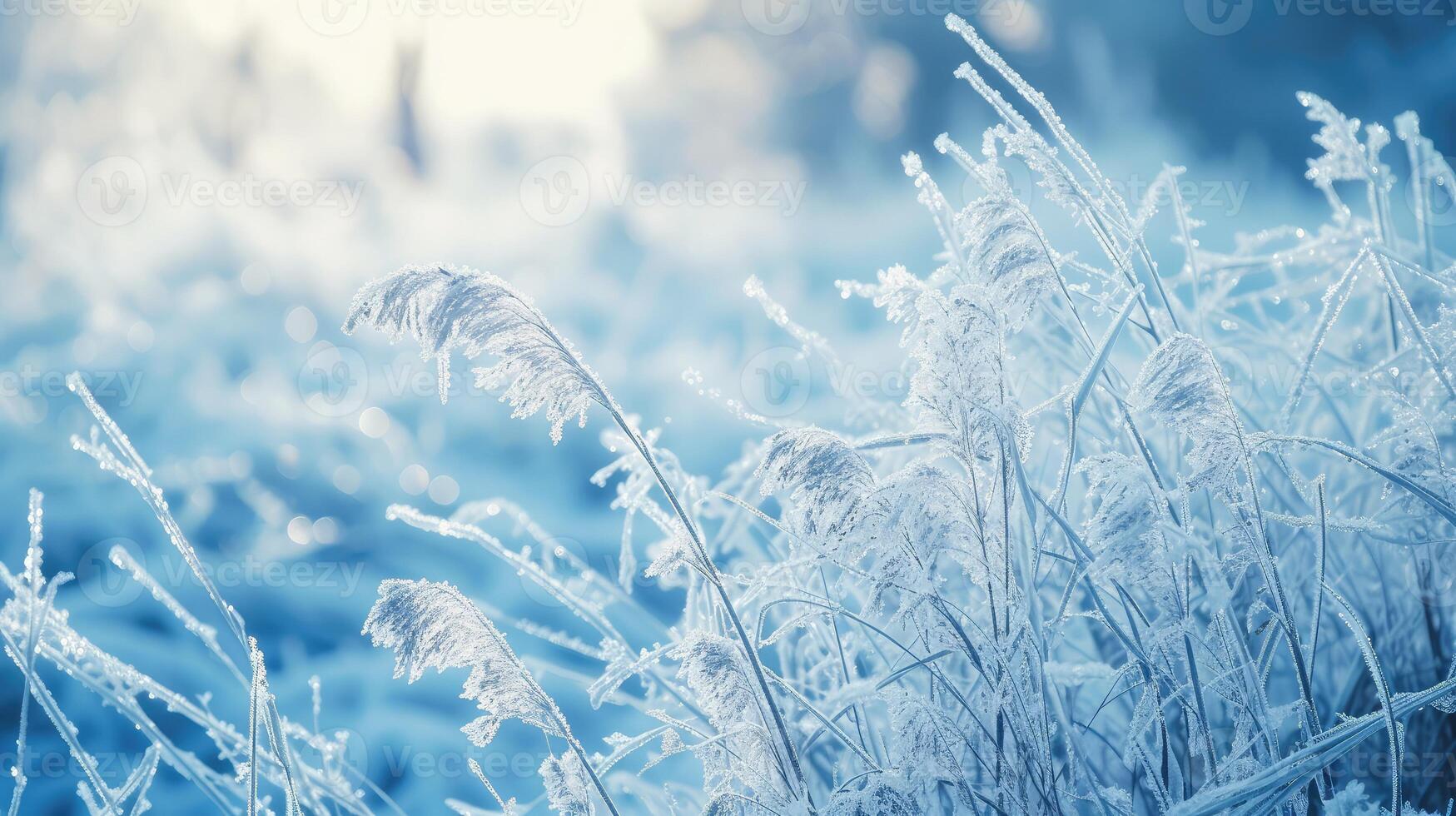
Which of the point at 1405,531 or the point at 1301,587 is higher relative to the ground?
the point at 1405,531

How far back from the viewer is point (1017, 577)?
1395 millimetres

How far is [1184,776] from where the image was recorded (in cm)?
153

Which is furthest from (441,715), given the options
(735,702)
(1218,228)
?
(1218,228)

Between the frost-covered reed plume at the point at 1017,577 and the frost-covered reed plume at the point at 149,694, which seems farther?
the frost-covered reed plume at the point at 149,694

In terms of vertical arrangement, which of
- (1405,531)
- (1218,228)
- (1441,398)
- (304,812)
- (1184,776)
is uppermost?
(1218,228)

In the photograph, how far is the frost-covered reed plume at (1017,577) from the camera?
1.22m

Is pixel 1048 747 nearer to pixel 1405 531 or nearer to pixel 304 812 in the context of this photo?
pixel 1405 531

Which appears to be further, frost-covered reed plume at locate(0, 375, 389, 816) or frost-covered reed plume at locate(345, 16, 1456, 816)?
frost-covered reed plume at locate(0, 375, 389, 816)

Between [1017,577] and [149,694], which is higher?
[1017,577]

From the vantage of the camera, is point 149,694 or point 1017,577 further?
point 149,694

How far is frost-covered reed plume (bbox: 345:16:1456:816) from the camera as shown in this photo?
1.22 meters

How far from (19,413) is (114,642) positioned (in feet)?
5.21

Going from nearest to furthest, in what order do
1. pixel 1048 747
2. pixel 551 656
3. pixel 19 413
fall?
pixel 1048 747 → pixel 551 656 → pixel 19 413

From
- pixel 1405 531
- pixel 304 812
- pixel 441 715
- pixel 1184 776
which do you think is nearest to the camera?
pixel 1184 776
